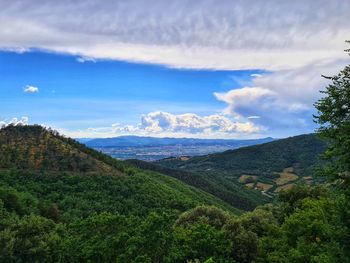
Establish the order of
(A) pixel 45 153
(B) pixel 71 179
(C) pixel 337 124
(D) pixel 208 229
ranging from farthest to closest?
(A) pixel 45 153 < (B) pixel 71 179 < (D) pixel 208 229 < (C) pixel 337 124

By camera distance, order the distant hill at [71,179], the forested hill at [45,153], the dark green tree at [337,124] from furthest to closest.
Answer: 1. the forested hill at [45,153]
2. the distant hill at [71,179]
3. the dark green tree at [337,124]

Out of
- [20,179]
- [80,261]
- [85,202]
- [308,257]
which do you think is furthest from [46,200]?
[308,257]

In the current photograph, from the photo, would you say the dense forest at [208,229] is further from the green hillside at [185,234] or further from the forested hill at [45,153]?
the forested hill at [45,153]

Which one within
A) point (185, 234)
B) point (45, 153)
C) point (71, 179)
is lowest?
point (185, 234)

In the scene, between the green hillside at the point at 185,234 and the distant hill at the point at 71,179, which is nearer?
the green hillside at the point at 185,234

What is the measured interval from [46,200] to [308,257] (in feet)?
189

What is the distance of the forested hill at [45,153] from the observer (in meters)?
102

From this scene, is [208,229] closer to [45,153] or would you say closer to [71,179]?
[71,179]

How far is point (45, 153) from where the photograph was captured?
355 feet

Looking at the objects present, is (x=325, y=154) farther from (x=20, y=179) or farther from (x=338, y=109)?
(x=20, y=179)

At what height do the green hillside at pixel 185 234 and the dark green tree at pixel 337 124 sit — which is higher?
the dark green tree at pixel 337 124

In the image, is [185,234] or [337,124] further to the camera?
[185,234]

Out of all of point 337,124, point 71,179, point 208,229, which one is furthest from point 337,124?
point 71,179

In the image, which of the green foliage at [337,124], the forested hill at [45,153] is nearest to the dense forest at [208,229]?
the green foliage at [337,124]
